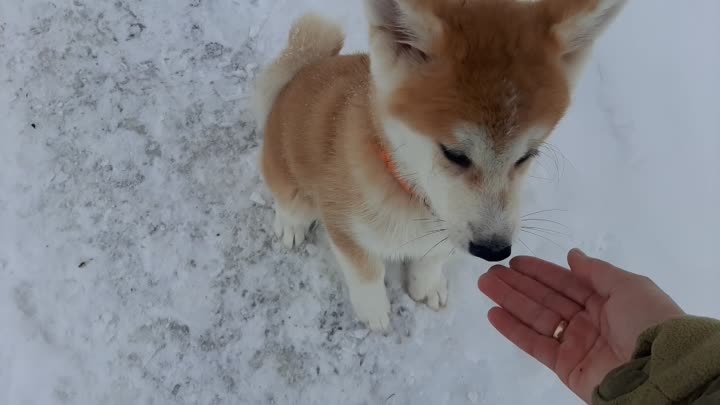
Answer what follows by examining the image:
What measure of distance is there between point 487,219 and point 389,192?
538 mm

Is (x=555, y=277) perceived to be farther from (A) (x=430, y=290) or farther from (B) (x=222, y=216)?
(B) (x=222, y=216)

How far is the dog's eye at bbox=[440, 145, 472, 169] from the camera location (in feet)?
5.66

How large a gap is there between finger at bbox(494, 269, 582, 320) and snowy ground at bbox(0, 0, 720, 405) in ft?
2.06

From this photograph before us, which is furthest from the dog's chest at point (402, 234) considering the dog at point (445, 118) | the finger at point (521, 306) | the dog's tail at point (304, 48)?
the dog's tail at point (304, 48)

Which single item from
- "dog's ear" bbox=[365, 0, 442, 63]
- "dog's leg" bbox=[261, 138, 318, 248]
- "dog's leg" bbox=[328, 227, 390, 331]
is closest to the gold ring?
"dog's leg" bbox=[328, 227, 390, 331]

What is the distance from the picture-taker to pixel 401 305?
295 cm

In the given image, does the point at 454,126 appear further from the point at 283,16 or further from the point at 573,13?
the point at 283,16

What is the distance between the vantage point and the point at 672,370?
52.2 inches

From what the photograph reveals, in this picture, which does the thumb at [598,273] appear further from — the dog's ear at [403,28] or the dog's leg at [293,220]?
the dog's leg at [293,220]

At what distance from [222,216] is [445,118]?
1.83 metres

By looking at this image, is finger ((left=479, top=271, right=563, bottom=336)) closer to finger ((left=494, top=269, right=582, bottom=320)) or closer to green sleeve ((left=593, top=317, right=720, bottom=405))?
finger ((left=494, top=269, right=582, bottom=320))

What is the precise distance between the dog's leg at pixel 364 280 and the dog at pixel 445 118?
0.13 feet

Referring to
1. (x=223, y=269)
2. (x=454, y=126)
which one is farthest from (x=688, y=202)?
(x=223, y=269)

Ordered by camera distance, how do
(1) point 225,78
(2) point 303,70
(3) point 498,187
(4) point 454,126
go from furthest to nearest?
(1) point 225,78 < (2) point 303,70 < (3) point 498,187 < (4) point 454,126
